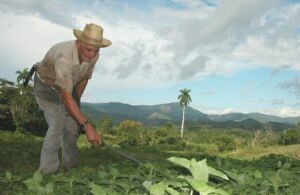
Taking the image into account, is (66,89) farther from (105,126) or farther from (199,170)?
(105,126)

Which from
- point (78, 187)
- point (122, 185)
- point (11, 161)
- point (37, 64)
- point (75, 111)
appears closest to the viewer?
point (122, 185)

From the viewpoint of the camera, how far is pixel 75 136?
25.7 ft

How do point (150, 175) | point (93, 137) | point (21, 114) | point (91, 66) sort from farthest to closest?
1. point (21, 114)
2. point (91, 66)
3. point (93, 137)
4. point (150, 175)

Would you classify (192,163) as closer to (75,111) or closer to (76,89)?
(75,111)

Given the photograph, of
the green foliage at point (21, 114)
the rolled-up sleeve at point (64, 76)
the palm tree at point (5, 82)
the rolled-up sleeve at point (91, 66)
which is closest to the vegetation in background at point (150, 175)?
the rolled-up sleeve at point (64, 76)

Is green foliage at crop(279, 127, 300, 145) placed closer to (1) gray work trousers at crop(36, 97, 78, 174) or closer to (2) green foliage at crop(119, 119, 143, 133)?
(2) green foliage at crop(119, 119, 143, 133)

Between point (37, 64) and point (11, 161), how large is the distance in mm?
4130

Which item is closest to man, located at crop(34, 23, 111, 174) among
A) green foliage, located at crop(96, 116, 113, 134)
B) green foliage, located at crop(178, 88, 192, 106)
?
green foliage, located at crop(96, 116, 113, 134)

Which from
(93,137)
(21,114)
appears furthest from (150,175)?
(21,114)

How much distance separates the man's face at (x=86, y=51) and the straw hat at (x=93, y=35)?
0.22 ft

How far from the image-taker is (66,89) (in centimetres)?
632

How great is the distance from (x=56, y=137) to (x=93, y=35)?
179 centimetres

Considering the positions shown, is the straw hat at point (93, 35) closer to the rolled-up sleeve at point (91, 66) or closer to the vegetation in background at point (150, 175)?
the rolled-up sleeve at point (91, 66)

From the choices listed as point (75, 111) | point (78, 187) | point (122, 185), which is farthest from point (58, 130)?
point (122, 185)
